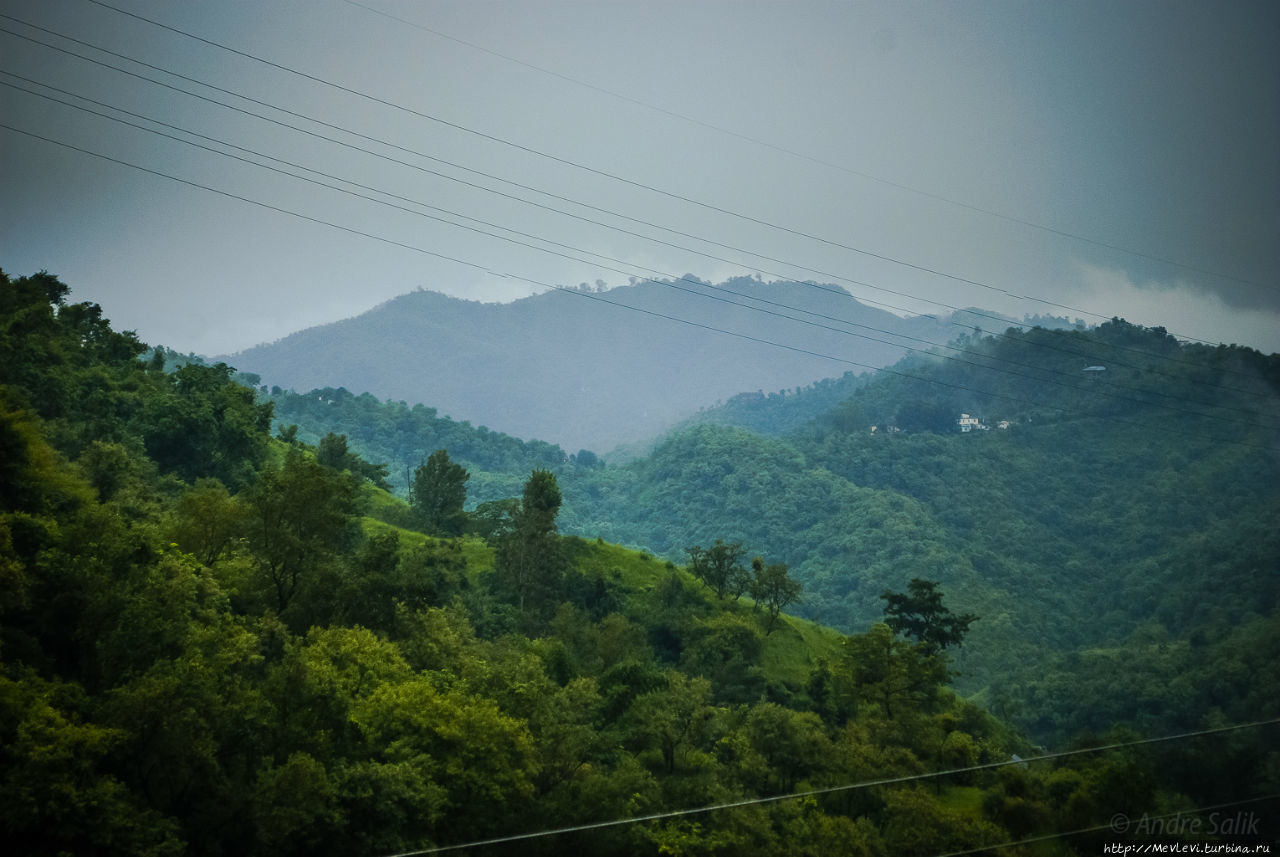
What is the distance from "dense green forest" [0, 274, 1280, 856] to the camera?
69.6 ft

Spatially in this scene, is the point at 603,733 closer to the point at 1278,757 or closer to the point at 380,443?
the point at 1278,757

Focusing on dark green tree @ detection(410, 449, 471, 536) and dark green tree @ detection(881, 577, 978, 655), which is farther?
dark green tree @ detection(410, 449, 471, 536)

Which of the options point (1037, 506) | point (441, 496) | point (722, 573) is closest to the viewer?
point (722, 573)

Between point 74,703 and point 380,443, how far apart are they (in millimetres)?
133364

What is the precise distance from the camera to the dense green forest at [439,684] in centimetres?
2120

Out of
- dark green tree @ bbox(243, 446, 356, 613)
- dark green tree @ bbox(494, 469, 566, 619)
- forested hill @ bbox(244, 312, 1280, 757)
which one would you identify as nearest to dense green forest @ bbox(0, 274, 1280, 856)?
dark green tree @ bbox(243, 446, 356, 613)

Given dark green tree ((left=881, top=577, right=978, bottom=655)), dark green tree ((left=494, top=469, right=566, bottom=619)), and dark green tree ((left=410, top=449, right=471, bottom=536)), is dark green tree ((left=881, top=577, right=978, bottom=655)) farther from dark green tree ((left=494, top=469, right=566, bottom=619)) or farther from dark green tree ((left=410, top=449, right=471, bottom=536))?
dark green tree ((left=410, top=449, right=471, bottom=536))

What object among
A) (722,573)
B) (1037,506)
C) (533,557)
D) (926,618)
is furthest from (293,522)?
(1037,506)

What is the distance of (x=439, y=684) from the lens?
1142 inches

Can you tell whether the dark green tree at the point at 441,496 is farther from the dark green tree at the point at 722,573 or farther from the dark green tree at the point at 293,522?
the dark green tree at the point at 293,522

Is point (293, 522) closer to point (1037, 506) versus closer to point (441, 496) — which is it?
point (441, 496)

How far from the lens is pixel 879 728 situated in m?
38.4

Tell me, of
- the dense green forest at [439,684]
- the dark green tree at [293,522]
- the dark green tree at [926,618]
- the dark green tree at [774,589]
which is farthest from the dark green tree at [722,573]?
the dark green tree at [293,522]

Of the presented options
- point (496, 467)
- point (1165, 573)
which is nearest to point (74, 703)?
point (1165, 573)
